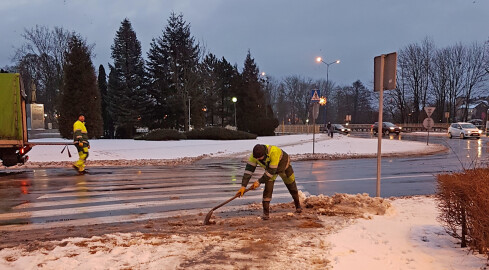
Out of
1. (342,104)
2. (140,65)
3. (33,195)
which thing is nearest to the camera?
(33,195)

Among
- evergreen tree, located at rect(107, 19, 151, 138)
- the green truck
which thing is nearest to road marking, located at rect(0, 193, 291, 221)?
the green truck

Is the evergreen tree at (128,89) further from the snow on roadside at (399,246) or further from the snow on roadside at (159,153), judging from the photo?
the snow on roadside at (399,246)

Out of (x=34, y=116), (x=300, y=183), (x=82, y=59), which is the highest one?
(x=82, y=59)

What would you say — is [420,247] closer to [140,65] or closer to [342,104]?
[140,65]

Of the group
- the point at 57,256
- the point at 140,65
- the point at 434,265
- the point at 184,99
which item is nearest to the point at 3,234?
the point at 57,256

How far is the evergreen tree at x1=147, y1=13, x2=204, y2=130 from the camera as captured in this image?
3706 cm

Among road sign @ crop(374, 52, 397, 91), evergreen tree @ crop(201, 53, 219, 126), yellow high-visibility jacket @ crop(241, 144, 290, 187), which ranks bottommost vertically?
yellow high-visibility jacket @ crop(241, 144, 290, 187)

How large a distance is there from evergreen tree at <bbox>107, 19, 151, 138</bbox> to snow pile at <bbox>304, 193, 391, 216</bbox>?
3517 centimetres

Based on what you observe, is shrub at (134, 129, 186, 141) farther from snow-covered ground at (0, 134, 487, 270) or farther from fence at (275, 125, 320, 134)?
fence at (275, 125, 320, 134)

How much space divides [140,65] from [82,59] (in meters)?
16.0

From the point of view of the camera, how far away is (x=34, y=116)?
1099 inches

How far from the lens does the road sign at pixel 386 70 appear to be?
6645mm

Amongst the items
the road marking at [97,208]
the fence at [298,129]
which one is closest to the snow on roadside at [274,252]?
the road marking at [97,208]

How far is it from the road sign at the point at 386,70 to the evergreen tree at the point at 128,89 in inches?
1395
